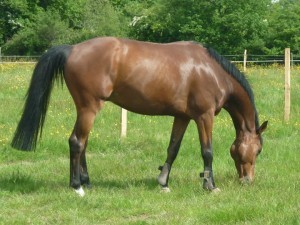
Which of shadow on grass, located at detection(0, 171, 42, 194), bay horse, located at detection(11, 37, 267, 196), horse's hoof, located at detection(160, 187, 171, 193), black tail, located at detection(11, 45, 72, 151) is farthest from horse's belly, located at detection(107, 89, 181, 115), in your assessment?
shadow on grass, located at detection(0, 171, 42, 194)

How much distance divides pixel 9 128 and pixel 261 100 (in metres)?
6.85

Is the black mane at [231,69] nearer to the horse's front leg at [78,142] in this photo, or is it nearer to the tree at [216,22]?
the horse's front leg at [78,142]

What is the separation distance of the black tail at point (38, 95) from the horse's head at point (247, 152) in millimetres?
2538

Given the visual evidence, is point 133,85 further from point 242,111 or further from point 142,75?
point 242,111

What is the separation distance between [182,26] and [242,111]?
36.6 m

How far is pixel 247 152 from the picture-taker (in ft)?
25.4

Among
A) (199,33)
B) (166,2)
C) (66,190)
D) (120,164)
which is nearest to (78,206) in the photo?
(66,190)

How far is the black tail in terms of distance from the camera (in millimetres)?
7246

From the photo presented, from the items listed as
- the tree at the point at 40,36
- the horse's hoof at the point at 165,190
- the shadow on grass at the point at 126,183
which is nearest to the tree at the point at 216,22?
the tree at the point at 40,36

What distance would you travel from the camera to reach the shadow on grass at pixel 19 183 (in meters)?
7.30

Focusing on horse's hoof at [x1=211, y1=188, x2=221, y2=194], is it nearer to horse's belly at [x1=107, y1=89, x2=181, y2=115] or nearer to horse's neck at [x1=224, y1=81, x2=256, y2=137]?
horse's neck at [x1=224, y1=81, x2=256, y2=137]

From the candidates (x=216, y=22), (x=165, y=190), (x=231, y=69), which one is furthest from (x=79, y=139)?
(x=216, y=22)

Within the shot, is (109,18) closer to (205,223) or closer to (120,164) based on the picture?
(120,164)

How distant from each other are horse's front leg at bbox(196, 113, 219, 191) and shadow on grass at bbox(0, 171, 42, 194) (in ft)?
7.07
